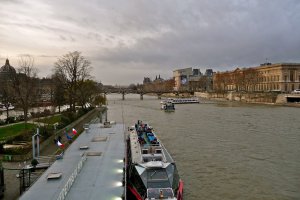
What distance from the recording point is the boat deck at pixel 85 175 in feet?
44.9

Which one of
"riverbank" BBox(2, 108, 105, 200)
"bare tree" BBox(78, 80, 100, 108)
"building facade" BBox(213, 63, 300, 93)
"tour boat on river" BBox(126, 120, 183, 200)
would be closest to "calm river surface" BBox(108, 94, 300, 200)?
"tour boat on river" BBox(126, 120, 183, 200)

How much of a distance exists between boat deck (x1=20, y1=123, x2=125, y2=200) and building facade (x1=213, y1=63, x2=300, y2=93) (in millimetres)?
107446

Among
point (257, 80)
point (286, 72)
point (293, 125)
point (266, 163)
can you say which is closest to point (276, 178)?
point (266, 163)

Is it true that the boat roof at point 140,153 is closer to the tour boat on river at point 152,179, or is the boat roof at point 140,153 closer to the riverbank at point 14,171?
the tour boat on river at point 152,179

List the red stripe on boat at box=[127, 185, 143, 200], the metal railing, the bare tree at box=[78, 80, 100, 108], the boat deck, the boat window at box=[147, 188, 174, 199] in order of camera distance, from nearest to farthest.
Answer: the metal railing → the boat deck → the boat window at box=[147, 188, 174, 199] → the red stripe on boat at box=[127, 185, 143, 200] → the bare tree at box=[78, 80, 100, 108]

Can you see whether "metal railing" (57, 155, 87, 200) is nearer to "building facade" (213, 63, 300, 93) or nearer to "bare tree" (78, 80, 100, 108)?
"bare tree" (78, 80, 100, 108)

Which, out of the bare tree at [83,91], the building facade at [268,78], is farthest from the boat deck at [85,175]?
the building facade at [268,78]

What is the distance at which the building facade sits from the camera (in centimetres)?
12288

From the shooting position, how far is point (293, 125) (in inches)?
1965

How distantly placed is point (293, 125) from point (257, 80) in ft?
302

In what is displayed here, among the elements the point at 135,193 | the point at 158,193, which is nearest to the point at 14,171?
the point at 135,193

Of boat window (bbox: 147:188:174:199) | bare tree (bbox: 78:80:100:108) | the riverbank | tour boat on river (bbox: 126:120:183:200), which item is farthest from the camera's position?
bare tree (bbox: 78:80:100:108)

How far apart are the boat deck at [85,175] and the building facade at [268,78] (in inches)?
4230

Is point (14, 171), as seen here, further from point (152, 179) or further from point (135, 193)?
point (152, 179)
